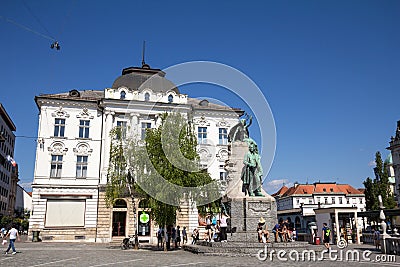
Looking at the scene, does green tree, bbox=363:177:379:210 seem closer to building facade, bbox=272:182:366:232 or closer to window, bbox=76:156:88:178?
window, bbox=76:156:88:178

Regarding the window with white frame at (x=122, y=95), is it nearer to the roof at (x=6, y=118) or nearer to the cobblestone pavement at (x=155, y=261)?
the cobblestone pavement at (x=155, y=261)

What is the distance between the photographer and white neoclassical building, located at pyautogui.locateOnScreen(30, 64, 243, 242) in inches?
1470

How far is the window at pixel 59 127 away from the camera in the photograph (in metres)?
39.5

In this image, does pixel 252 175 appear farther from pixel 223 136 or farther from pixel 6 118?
pixel 6 118

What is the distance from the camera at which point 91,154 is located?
39.8m

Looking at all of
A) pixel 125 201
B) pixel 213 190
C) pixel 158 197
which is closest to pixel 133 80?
pixel 125 201

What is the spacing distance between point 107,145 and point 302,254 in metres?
28.1

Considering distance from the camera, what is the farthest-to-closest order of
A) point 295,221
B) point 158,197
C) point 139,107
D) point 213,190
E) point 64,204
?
point 295,221, point 139,107, point 64,204, point 213,190, point 158,197

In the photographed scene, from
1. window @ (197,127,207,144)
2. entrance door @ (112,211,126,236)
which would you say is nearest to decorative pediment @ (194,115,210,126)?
window @ (197,127,207,144)

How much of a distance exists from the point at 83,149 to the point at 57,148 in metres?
2.65

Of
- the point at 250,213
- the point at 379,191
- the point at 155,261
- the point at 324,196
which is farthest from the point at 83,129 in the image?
the point at 324,196

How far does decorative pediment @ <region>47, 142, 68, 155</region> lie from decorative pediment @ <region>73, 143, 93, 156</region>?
1.12 meters

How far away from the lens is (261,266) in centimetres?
1250

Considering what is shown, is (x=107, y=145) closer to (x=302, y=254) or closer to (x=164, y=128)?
(x=164, y=128)
